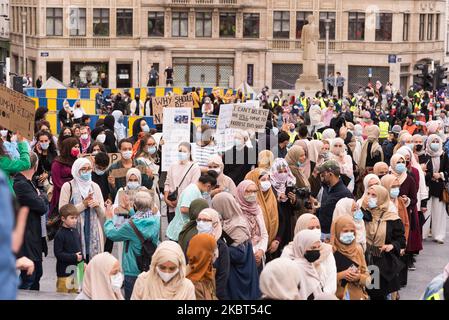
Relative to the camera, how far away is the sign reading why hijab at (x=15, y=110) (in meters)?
15.4

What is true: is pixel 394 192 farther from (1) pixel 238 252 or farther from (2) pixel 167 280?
(2) pixel 167 280

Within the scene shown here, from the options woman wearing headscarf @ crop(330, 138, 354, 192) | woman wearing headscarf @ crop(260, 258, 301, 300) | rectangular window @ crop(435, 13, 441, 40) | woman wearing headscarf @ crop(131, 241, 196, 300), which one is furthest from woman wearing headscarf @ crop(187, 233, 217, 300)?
rectangular window @ crop(435, 13, 441, 40)

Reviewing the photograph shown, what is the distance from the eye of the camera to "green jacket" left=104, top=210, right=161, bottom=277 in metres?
11.8

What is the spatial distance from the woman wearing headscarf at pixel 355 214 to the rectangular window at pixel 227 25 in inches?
2358

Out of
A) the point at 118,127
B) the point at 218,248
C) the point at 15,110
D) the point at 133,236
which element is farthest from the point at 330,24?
the point at 218,248

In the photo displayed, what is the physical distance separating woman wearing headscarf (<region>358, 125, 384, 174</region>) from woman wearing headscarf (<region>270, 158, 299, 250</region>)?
4.24 m

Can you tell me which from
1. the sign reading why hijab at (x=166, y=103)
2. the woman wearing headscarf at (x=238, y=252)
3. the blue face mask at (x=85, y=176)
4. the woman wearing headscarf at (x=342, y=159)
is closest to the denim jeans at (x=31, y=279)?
the blue face mask at (x=85, y=176)

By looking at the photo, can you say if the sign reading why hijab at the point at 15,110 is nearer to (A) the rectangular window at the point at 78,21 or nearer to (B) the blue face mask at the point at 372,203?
(B) the blue face mask at the point at 372,203

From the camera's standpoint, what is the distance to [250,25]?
238ft

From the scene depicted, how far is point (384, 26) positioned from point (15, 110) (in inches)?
2339

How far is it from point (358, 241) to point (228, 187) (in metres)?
2.82
